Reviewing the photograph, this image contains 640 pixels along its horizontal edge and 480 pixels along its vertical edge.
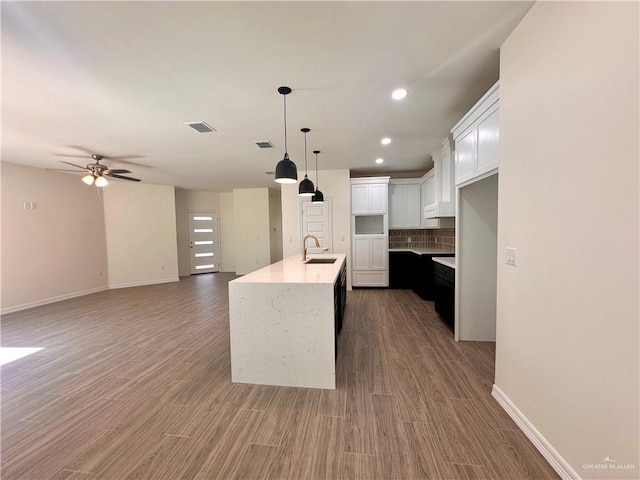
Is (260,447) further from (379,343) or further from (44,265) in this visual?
(44,265)

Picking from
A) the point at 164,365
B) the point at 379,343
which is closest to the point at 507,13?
the point at 379,343

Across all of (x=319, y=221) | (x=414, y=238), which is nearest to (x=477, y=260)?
A: (x=414, y=238)

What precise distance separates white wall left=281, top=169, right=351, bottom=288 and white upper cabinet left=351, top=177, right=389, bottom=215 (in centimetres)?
16

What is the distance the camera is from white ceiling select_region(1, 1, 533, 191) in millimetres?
1676

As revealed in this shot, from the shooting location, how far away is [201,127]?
11.3ft

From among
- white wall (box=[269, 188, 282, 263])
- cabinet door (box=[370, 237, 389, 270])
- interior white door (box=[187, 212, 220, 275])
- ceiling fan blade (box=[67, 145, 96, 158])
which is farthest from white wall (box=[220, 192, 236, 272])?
cabinet door (box=[370, 237, 389, 270])

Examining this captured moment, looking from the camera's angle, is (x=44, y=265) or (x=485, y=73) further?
(x=44, y=265)

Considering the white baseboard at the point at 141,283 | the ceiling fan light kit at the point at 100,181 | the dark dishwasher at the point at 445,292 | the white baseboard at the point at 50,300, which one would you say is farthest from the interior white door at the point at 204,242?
the dark dishwasher at the point at 445,292

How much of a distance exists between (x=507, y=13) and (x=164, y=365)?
4122 mm

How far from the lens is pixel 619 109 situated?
44.1 inches

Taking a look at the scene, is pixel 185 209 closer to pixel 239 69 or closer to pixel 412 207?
pixel 412 207

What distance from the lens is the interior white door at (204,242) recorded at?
8.64 m

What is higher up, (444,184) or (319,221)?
(444,184)

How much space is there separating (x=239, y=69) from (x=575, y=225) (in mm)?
2582
